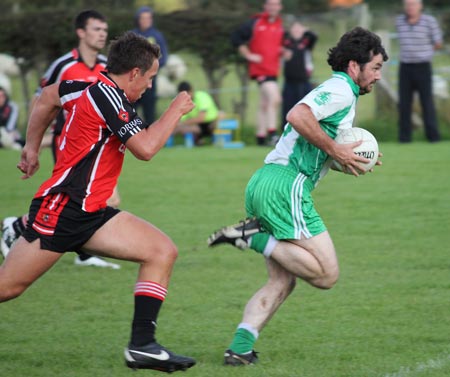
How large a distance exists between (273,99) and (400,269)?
8.23 metres

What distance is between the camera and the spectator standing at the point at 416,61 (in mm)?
15070

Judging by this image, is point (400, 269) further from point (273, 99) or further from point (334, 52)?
point (273, 99)

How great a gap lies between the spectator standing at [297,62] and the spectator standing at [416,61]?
163 cm

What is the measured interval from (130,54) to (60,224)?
981mm

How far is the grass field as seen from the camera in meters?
5.59

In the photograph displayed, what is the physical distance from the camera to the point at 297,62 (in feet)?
53.5

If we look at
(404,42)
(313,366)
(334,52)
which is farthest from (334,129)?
(404,42)

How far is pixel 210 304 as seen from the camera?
6965mm

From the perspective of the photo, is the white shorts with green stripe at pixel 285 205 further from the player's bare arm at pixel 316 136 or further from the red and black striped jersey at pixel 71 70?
the red and black striped jersey at pixel 71 70

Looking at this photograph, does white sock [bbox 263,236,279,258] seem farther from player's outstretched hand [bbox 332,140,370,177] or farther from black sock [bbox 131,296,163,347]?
black sock [bbox 131,296,163,347]

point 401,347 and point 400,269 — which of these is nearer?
point 401,347

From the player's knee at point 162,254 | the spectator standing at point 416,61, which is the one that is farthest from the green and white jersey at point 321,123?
the spectator standing at point 416,61

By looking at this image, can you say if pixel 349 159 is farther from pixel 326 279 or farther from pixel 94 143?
pixel 94 143

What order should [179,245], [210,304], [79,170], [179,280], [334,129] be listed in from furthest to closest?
[179,245] < [179,280] < [210,304] < [334,129] < [79,170]
